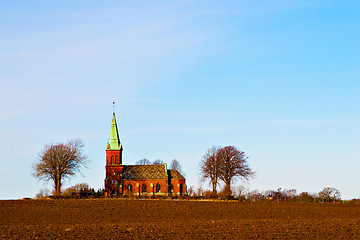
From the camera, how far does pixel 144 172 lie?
104938 mm

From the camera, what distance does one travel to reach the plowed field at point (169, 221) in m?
33.4

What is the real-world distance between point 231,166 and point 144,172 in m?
23.3

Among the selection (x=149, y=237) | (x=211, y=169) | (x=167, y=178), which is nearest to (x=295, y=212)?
(x=149, y=237)

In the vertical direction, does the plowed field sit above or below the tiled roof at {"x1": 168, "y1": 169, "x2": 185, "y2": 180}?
below

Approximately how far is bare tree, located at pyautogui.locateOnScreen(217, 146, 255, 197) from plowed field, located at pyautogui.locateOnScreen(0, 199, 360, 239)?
99.3 feet

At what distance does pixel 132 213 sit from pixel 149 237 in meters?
17.6

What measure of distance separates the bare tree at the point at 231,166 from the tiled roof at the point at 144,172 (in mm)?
17969

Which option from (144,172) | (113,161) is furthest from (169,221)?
(144,172)

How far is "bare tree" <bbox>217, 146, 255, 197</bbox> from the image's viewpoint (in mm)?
89562

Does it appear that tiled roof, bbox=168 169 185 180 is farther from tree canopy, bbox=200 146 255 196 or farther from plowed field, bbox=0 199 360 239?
plowed field, bbox=0 199 360 239

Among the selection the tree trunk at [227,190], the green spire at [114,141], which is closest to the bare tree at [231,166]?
the tree trunk at [227,190]

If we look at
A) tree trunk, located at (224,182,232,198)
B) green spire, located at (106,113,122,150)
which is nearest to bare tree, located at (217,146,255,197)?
tree trunk, located at (224,182,232,198)

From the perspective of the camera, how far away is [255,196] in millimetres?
80812

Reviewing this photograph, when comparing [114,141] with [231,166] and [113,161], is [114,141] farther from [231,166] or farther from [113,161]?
[231,166]
